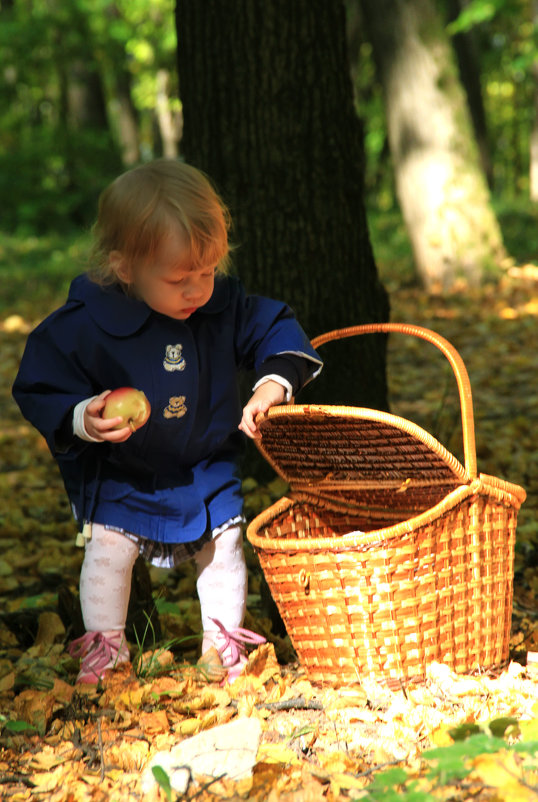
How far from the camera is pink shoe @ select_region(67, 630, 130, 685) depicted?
250 centimetres

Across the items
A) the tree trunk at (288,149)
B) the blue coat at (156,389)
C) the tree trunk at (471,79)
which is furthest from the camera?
the tree trunk at (471,79)

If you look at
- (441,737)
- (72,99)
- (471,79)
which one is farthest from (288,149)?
(72,99)

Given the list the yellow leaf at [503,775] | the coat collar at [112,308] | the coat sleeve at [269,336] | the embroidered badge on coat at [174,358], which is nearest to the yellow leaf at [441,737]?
the yellow leaf at [503,775]

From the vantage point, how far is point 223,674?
255 centimetres

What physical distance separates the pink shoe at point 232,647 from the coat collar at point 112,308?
0.88m

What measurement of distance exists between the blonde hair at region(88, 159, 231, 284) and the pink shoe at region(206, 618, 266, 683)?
104cm

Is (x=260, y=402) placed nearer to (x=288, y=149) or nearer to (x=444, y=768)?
(x=444, y=768)

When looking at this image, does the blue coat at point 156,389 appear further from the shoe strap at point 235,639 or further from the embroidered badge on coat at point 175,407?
the shoe strap at point 235,639

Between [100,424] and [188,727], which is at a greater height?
[100,424]

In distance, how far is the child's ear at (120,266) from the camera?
2.40 m

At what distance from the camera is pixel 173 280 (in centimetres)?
235

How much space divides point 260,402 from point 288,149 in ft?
5.47

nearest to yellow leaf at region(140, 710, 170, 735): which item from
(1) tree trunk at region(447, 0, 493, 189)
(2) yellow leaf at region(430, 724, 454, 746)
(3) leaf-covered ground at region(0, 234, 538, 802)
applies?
(3) leaf-covered ground at region(0, 234, 538, 802)

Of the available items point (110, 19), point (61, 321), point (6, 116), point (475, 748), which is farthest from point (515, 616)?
point (6, 116)
